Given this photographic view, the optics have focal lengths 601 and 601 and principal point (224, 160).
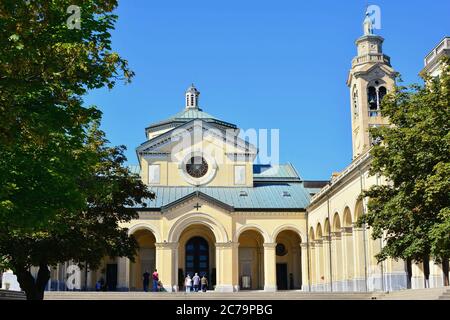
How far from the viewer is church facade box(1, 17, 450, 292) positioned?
47.6 m

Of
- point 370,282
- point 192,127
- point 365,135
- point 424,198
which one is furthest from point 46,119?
point 365,135

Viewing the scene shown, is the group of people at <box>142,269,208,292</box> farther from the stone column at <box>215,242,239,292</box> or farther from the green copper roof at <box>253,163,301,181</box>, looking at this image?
the green copper roof at <box>253,163,301,181</box>

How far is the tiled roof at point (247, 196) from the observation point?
49812 millimetres

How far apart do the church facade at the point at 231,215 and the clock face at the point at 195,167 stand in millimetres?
88

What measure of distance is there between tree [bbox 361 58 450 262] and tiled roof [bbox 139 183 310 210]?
27.5m

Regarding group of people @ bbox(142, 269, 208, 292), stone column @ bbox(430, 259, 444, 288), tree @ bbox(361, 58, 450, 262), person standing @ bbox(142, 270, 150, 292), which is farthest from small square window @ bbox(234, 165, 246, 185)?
tree @ bbox(361, 58, 450, 262)

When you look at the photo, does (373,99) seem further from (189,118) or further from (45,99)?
(45,99)

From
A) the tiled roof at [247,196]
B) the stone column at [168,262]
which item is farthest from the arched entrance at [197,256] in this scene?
the tiled roof at [247,196]

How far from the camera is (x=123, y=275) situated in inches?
1871

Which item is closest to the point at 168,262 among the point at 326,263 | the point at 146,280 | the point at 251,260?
the point at 146,280

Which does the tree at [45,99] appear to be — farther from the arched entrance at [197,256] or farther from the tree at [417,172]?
the arched entrance at [197,256]
